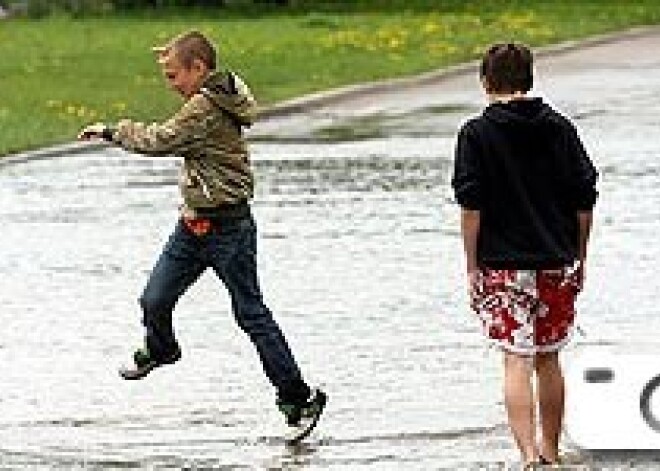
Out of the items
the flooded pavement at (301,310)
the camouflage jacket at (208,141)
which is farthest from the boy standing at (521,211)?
the camouflage jacket at (208,141)

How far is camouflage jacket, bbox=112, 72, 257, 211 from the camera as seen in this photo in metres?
9.44

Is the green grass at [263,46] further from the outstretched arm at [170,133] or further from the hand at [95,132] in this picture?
the hand at [95,132]

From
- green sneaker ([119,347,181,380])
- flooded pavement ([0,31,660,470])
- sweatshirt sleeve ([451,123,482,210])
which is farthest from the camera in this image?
green sneaker ([119,347,181,380])

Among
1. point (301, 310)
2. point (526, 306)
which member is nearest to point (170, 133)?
point (526, 306)

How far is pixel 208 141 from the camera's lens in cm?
946

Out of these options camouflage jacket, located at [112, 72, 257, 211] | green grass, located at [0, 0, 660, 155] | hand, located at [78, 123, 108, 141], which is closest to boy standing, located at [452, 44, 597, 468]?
camouflage jacket, located at [112, 72, 257, 211]

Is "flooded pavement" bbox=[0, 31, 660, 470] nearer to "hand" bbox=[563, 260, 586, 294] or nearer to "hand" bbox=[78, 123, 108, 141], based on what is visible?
"hand" bbox=[563, 260, 586, 294]

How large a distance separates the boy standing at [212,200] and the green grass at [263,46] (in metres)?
12.8

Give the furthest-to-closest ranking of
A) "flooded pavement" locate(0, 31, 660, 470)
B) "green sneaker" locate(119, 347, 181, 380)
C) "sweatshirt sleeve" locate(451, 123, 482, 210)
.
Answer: "green sneaker" locate(119, 347, 181, 380), "flooded pavement" locate(0, 31, 660, 470), "sweatshirt sleeve" locate(451, 123, 482, 210)

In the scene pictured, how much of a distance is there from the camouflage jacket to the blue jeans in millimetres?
129

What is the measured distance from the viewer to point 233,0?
147 feet

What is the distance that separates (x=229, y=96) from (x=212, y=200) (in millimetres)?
394

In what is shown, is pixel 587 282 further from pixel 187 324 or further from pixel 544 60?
pixel 544 60

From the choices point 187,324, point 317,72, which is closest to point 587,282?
point 187,324
